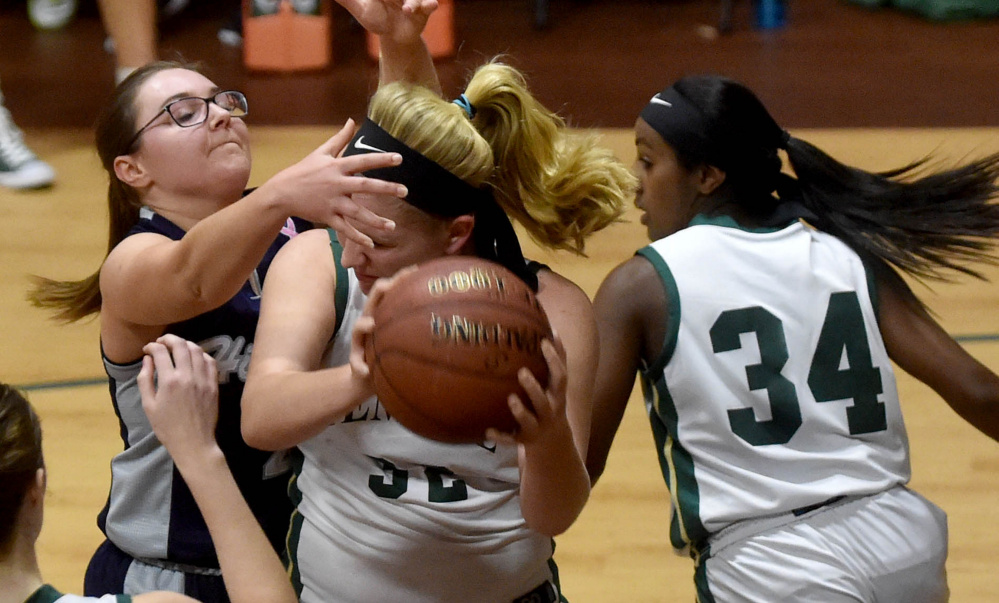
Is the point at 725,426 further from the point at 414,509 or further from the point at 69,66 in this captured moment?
the point at 69,66

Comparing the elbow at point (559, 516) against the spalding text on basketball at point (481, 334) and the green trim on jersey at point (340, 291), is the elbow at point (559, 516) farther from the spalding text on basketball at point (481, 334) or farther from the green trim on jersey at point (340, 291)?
the green trim on jersey at point (340, 291)

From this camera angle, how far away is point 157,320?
2.12m

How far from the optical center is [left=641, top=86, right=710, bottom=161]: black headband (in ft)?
8.46

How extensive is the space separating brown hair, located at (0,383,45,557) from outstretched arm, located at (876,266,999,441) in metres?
1.61

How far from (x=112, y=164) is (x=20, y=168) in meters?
3.54

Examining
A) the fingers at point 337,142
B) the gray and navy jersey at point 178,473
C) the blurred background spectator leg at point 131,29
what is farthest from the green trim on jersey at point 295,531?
the blurred background spectator leg at point 131,29

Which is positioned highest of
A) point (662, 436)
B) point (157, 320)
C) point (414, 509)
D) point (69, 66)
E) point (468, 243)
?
point (468, 243)

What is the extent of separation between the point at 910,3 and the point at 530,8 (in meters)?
2.63

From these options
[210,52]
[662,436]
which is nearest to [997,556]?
[662,436]

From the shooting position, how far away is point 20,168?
5.60 m

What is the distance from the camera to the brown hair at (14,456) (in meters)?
1.73

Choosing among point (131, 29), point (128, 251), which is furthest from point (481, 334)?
point (131, 29)

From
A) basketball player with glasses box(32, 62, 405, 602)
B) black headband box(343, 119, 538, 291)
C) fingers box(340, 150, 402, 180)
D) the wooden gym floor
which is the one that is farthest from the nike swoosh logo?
the wooden gym floor

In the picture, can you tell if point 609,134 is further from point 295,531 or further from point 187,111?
point 295,531
